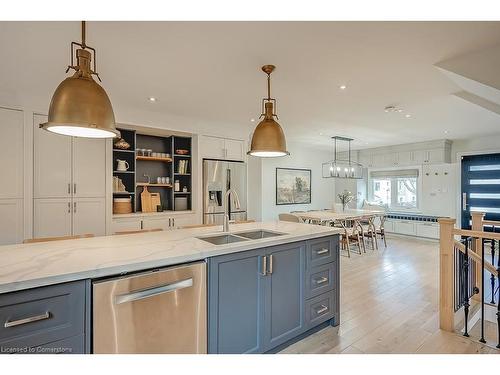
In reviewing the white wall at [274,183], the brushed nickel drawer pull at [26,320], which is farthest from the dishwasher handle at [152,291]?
the white wall at [274,183]

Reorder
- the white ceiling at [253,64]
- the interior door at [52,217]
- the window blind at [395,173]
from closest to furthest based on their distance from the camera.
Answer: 1. the white ceiling at [253,64]
2. the interior door at [52,217]
3. the window blind at [395,173]

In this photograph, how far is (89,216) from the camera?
11.9 feet

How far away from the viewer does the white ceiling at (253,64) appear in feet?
6.26

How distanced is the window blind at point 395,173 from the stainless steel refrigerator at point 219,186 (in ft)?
15.5

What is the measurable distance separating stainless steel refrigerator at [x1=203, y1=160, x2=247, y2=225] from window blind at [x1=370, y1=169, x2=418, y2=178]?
473 cm

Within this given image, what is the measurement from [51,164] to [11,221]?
782mm

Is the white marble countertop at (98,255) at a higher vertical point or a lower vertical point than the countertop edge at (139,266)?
higher

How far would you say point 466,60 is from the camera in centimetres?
227

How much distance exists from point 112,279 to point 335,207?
560cm

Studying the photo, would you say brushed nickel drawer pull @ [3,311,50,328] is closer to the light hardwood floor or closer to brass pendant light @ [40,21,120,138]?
brass pendant light @ [40,21,120,138]

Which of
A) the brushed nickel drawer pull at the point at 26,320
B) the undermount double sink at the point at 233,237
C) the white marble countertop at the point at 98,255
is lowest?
the brushed nickel drawer pull at the point at 26,320

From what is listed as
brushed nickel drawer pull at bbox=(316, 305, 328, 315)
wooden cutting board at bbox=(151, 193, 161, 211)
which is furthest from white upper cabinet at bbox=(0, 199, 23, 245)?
brushed nickel drawer pull at bbox=(316, 305, 328, 315)

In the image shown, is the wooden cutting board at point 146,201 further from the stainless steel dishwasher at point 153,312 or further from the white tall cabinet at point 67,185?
the stainless steel dishwasher at point 153,312
